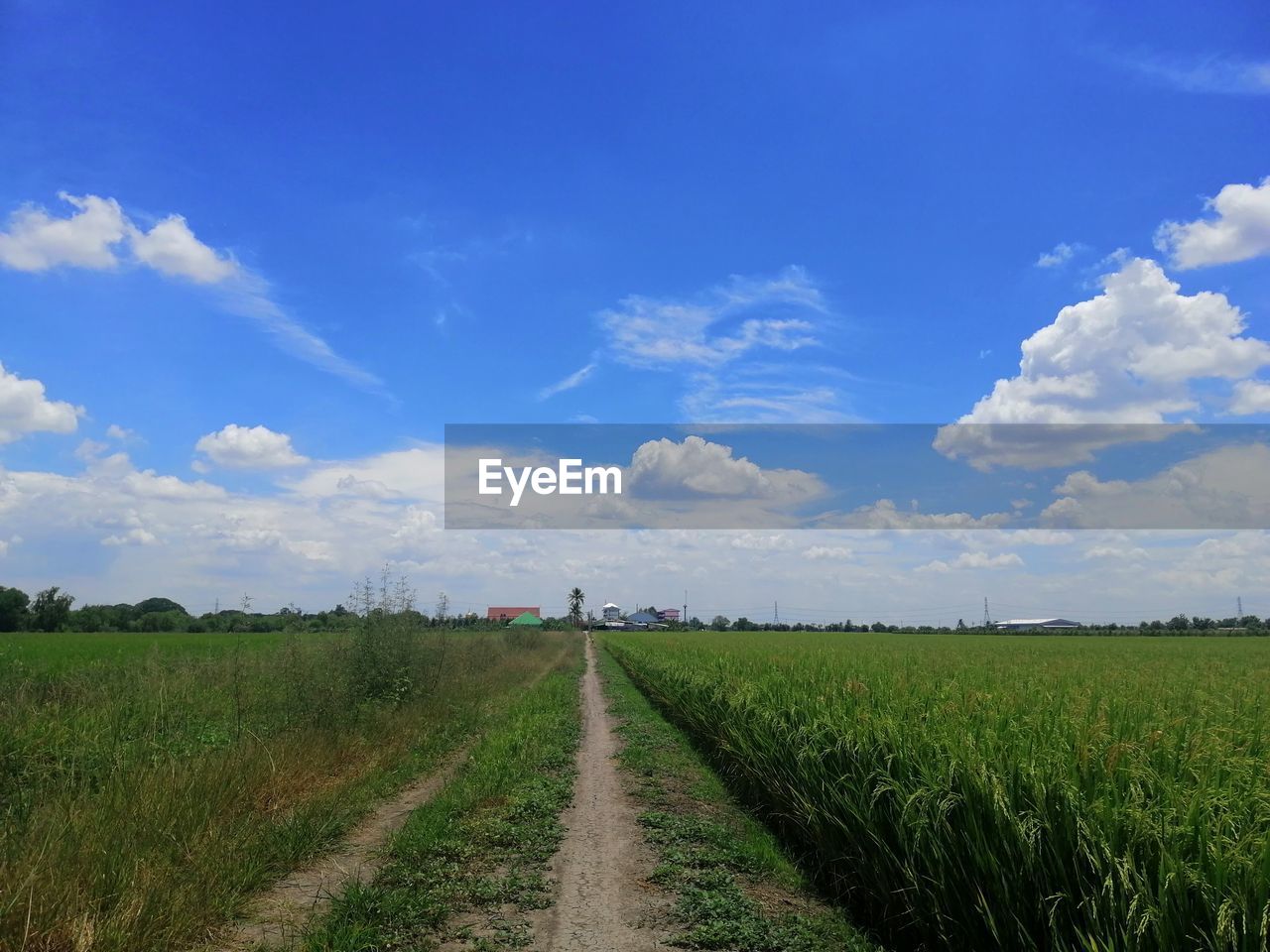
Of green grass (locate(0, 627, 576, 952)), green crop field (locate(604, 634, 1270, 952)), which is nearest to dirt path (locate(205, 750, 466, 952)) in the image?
green grass (locate(0, 627, 576, 952))

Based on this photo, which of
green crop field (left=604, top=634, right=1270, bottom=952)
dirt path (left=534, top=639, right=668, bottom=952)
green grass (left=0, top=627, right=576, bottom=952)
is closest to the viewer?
green crop field (left=604, top=634, right=1270, bottom=952)

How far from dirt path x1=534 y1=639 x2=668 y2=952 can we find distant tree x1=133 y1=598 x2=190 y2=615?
71501mm

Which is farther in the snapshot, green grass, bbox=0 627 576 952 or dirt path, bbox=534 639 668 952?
dirt path, bbox=534 639 668 952

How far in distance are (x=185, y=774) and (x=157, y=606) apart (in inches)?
3305

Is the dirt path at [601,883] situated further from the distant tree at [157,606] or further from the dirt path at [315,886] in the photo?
the distant tree at [157,606]

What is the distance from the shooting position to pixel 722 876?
6902mm

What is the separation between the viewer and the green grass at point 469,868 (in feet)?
18.1

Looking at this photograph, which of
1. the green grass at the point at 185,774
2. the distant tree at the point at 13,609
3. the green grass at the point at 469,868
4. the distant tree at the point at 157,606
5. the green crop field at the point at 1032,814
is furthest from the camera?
the distant tree at the point at 157,606

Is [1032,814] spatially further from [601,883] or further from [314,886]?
[314,886]

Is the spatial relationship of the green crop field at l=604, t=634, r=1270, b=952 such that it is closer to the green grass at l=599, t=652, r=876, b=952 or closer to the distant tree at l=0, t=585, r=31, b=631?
the green grass at l=599, t=652, r=876, b=952

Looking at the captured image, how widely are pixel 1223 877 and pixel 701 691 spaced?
12180mm

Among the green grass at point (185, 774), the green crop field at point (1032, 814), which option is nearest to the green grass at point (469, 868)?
the green grass at point (185, 774)

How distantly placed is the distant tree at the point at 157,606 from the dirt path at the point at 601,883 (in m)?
71.5

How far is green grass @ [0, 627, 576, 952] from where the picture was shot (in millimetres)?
5301
